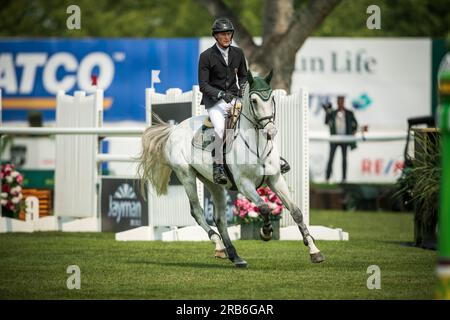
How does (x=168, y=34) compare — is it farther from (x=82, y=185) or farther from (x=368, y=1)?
(x=82, y=185)

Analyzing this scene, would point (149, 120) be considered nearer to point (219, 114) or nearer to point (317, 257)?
point (219, 114)

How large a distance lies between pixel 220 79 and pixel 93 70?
56.0 ft

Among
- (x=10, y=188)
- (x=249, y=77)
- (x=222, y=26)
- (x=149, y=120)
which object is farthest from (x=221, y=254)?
(x=10, y=188)

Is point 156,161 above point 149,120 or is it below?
below

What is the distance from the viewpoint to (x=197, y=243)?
45.7ft

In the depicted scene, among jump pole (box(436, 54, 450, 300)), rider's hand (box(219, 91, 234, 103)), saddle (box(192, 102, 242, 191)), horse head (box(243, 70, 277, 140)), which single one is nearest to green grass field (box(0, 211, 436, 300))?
saddle (box(192, 102, 242, 191))

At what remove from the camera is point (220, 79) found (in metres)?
11.3

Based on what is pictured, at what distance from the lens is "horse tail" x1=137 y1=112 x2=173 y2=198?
40.3 feet

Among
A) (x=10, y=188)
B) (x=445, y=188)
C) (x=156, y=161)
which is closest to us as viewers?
(x=445, y=188)

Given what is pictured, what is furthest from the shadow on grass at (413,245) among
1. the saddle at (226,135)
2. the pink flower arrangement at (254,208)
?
the saddle at (226,135)

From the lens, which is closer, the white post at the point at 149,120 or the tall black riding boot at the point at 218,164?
the tall black riding boot at the point at 218,164

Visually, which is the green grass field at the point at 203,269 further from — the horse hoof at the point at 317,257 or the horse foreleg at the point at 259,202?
the horse foreleg at the point at 259,202

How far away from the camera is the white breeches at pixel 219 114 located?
36.2 feet
